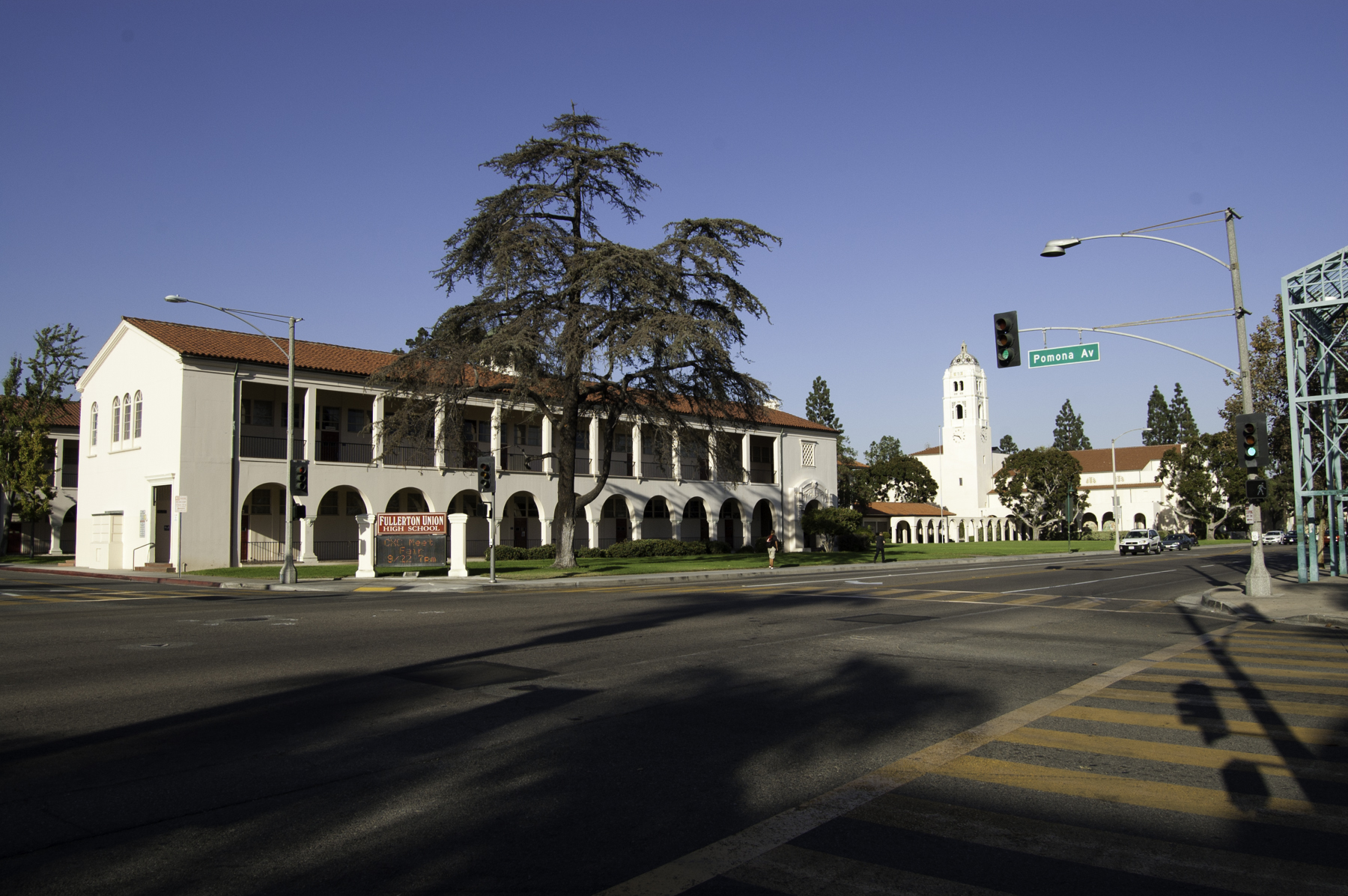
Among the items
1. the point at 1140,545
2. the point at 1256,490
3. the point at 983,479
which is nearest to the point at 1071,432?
the point at 983,479

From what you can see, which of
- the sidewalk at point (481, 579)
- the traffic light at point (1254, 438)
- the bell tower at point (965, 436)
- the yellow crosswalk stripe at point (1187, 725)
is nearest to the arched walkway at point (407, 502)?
the sidewalk at point (481, 579)

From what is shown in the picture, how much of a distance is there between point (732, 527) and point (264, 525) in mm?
31143

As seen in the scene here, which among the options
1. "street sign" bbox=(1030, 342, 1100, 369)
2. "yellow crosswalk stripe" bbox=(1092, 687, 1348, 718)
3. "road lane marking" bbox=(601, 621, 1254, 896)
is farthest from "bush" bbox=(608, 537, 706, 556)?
"road lane marking" bbox=(601, 621, 1254, 896)

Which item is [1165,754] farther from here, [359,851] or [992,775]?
[359,851]

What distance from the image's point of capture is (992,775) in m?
6.29

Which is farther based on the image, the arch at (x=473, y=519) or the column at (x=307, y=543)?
the arch at (x=473, y=519)

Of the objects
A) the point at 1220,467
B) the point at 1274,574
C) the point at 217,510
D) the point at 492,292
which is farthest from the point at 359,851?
the point at 1220,467

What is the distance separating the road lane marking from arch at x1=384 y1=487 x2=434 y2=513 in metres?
40.1

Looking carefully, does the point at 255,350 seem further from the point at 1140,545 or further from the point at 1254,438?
the point at 1140,545

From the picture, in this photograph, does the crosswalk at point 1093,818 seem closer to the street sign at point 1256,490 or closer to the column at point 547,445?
the street sign at point 1256,490

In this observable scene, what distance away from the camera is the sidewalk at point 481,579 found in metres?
27.7

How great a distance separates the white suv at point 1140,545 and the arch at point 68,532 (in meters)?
65.6

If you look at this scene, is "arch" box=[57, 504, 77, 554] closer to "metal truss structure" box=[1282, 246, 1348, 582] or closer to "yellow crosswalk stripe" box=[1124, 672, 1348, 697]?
"metal truss structure" box=[1282, 246, 1348, 582]

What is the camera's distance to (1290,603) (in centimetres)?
1903
